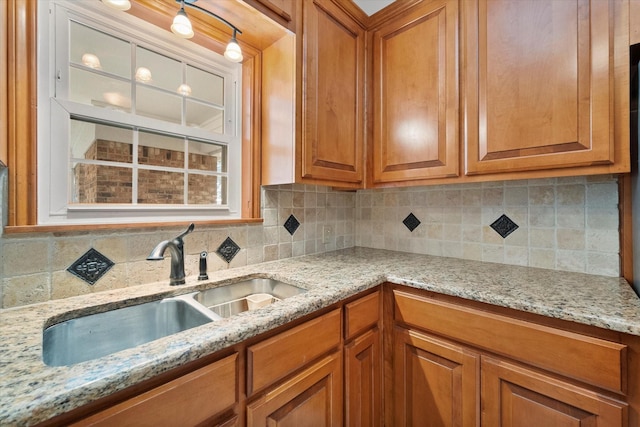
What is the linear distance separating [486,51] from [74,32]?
5.44 ft

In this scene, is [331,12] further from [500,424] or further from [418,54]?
[500,424]

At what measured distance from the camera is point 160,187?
1.28 m

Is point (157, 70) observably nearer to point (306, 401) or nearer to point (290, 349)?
point (290, 349)

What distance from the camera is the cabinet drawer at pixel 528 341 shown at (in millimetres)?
789

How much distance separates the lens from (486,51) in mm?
1212

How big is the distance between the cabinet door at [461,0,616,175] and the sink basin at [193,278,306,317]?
3.35 ft

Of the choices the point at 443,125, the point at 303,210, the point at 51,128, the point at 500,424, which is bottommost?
the point at 500,424

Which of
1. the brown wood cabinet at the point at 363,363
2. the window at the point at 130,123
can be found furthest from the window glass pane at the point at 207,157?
the brown wood cabinet at the point at 363,363

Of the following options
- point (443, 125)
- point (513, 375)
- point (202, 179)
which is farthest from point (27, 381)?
point (443, 125)

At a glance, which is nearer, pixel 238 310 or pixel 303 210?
pixel 238 310

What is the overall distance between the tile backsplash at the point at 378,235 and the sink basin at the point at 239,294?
105 mm

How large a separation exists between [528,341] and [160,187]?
1.57 metres

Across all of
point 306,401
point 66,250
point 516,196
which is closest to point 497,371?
point 306,401

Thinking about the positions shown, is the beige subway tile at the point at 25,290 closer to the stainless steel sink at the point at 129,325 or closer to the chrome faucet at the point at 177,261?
the stainless steel sink at the point at 129,325
